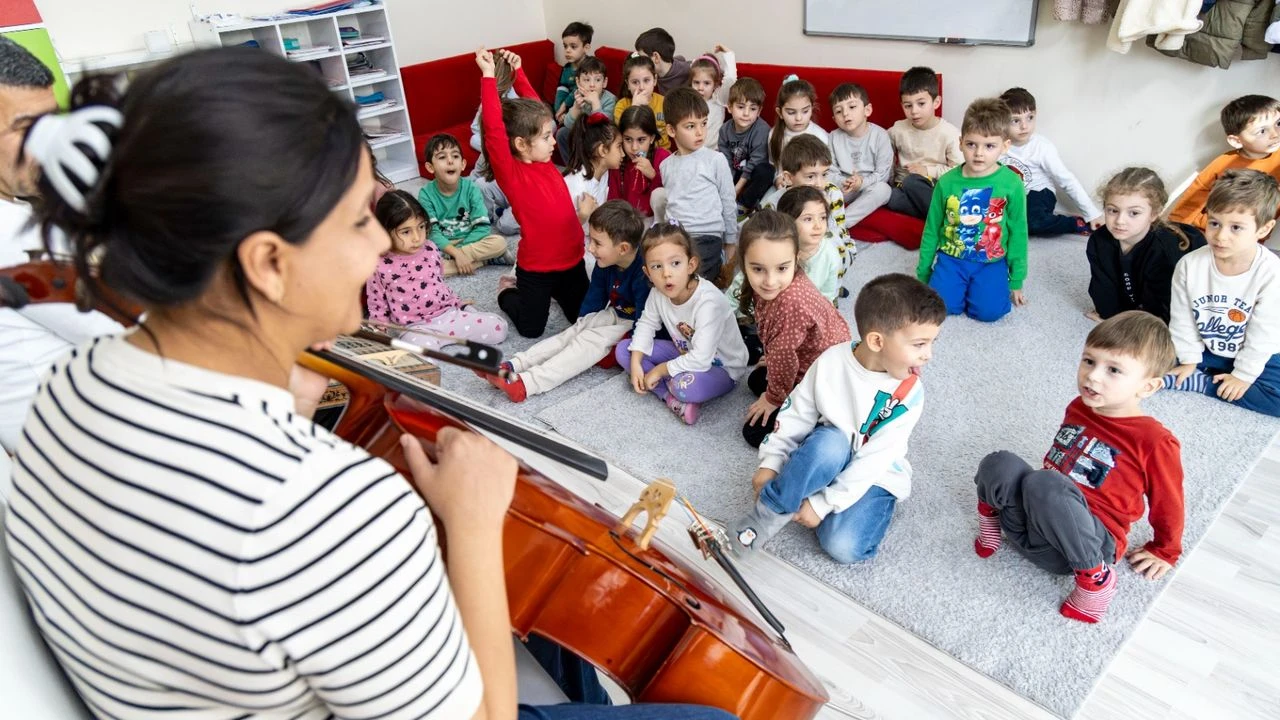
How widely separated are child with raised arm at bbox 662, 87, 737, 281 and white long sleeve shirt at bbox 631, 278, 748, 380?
2.26 feet

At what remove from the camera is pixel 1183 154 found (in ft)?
11.2

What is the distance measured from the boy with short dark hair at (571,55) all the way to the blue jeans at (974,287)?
2.76 metres

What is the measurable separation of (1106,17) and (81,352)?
3.80 metres

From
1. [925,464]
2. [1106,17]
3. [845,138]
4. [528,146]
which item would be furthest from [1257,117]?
[528,146]

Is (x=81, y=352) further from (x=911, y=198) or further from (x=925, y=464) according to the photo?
(x=911, y=198)

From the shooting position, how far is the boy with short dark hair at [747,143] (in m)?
3.89

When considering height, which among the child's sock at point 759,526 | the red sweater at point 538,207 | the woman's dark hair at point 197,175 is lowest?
the child's sock at point 759,526

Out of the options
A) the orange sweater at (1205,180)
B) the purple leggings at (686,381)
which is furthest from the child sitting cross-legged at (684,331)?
the orange sweater at (1205,180)

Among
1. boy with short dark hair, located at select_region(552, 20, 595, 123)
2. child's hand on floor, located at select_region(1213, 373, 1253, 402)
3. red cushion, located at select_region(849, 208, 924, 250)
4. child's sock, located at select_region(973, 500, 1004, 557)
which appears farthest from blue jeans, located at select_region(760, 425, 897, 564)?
boy with short dark hair, located at select_region(552, 20, 595, 123)

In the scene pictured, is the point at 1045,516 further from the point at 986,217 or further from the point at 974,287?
the point at 986,217

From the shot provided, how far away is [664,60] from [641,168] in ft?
3.89

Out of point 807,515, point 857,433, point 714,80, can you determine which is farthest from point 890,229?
point 807,515

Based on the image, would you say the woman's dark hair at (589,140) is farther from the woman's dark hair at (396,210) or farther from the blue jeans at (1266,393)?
the blue jeans at (1266,393)

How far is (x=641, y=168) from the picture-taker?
364 centimetres
